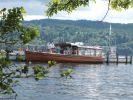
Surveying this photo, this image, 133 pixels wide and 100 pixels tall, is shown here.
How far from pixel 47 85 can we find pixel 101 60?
57.3m

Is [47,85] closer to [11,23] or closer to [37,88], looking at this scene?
[37,88]

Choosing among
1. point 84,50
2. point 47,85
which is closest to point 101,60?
point 84,50

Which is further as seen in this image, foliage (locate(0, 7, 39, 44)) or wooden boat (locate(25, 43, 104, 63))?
wooden boat (locate(25, 43, 104, 63))

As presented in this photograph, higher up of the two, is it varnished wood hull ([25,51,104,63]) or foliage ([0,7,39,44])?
foliage ([0,7,39,44])

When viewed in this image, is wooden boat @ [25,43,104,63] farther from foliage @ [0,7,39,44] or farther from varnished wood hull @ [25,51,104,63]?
foliage @ [0,7,39,44]

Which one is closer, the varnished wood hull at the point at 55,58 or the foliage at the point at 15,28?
the foliage at the point at 15,28

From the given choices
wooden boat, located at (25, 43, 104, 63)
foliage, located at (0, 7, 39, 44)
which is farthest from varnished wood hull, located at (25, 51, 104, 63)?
foliage, located at (0, 7, 39, 44)

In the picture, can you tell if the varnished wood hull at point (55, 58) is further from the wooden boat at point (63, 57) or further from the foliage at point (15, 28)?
the foliage at point (15, 28)

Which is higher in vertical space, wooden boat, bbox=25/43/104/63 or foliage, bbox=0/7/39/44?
foliage, bbox=0/7/39/44

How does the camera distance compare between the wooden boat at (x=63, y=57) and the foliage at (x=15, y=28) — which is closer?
the foliage at (x=15, y=28)

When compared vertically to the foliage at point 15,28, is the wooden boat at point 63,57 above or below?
below

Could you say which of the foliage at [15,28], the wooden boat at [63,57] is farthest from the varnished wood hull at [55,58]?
the foliage at [15,28]

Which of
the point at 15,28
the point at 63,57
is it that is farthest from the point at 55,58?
the point at 15,28

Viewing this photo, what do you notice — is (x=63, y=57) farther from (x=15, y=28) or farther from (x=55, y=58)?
(x=15, y=28)
